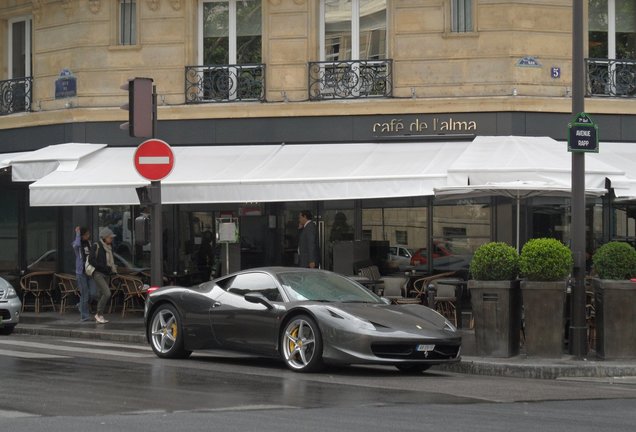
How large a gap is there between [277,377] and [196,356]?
3.12 m

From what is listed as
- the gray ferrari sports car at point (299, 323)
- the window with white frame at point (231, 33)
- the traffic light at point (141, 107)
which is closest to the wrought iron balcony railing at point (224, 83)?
the window with white frame at point (231, 33)

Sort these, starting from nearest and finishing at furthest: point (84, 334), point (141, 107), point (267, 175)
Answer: point (141, 107) → point (84, 334) → point (267, 175)

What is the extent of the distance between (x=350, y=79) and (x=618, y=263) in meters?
9.18

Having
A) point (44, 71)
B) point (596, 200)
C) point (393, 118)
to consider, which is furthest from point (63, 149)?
point (596, 200)

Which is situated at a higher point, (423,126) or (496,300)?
(423,126)

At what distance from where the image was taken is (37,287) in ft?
80.7

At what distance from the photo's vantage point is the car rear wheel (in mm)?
13805

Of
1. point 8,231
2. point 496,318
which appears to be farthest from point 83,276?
point 496,318

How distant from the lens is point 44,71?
82.6 feet

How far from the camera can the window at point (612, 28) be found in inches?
916

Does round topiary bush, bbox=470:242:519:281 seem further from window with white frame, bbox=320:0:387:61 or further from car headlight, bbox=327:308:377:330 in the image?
window with white frame, bbox=320:0:387:61

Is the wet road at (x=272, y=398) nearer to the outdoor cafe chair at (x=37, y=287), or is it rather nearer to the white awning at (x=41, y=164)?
the white awning at (x=41, y=164)

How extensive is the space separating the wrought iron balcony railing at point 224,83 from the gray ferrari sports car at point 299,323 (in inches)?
334

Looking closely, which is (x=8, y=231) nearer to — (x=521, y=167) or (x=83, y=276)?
(x=83, y=276)
